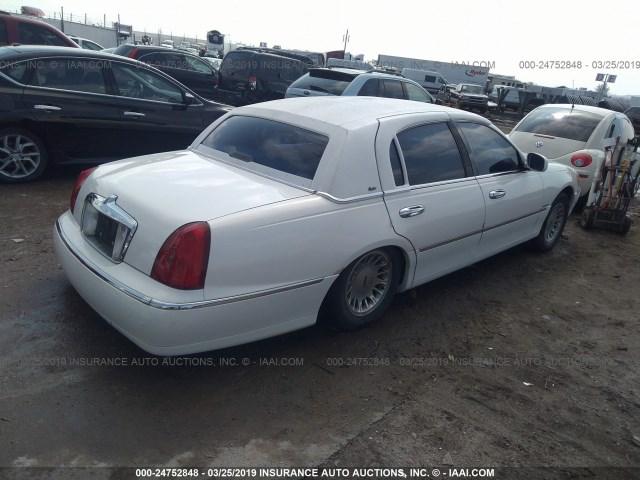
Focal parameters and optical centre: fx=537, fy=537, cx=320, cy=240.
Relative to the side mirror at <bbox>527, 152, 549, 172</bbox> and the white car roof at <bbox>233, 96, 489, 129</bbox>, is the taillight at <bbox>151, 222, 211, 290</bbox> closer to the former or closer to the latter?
the white car roof at <bbox>233, 96, 489, 129</bbox>

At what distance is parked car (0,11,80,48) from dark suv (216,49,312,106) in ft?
12.0

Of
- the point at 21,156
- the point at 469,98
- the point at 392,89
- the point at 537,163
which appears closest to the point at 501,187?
the point at 537,163

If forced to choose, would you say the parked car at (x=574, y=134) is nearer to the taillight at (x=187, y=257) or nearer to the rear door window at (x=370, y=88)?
the rear door window at (x=370, y=88)

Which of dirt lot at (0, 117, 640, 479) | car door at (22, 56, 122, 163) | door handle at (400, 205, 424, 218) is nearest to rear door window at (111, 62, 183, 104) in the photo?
car door at (22, 56, 122, 163)

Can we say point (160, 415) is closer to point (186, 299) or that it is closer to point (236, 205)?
point (186, 299)

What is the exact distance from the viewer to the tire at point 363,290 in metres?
3.56

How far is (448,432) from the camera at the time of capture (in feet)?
9.75

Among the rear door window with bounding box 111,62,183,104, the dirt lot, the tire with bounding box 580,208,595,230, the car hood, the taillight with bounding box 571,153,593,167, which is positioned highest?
the rear door window with bounding box 111,62,183,104

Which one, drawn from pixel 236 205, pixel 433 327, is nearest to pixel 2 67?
pixel 236 205

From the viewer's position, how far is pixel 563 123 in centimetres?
827

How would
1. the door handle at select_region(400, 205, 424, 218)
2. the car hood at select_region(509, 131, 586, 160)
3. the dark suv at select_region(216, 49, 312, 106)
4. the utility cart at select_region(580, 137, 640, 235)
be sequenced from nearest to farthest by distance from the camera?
the door handle at select_region(400, 205, 424, 218) < the utility cart at select_region(580, 137, 640, 235) < the car hood at select_region(509, 131, 586, 160) < the dark suv at select_region(216, 49, 312, 106)

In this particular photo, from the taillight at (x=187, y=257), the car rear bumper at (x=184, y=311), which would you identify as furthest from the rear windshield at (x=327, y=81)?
the taillight at (x=187, y=257)

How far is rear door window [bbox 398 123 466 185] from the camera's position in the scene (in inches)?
157

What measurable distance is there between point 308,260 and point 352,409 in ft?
2.94
